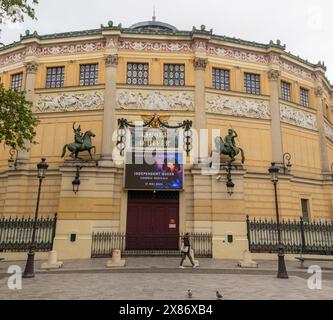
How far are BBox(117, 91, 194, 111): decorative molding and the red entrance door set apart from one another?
6.48m

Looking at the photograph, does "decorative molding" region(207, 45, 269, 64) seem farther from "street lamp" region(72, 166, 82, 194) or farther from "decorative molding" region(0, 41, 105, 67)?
"street lamp" region(72, 166, 82, 194)

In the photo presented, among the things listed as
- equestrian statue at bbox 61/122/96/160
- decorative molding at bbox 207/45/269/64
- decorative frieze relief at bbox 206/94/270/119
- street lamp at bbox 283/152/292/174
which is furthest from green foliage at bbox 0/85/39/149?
street lamp at bbox 283/152/292/174

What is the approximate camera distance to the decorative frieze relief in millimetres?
23984

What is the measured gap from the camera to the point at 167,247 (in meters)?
21.0

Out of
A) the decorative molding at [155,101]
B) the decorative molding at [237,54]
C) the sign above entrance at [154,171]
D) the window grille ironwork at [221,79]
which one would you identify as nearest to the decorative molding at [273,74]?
the decorative molding at [237,54]

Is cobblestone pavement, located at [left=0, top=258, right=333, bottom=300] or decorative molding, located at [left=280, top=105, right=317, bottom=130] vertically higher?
decorative molding, located at [left=280, top=105, right=317, bottom=130]

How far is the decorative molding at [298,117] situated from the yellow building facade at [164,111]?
0.47 ft

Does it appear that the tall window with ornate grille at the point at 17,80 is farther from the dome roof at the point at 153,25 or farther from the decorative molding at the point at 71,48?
the dome roof at the point at 153,25

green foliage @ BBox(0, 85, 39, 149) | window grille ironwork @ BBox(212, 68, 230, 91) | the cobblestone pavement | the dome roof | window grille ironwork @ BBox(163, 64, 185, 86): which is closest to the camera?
the cobblestone pavement

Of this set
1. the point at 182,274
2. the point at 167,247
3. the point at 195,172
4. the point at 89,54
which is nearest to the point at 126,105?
the point at 89,54

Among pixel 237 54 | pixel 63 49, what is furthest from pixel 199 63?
pixel 63 49

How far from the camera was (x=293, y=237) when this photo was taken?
65.8 ft

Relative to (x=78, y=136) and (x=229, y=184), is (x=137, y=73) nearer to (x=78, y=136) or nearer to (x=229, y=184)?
(x=78, y=136)

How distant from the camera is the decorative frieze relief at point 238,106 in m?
24.0
